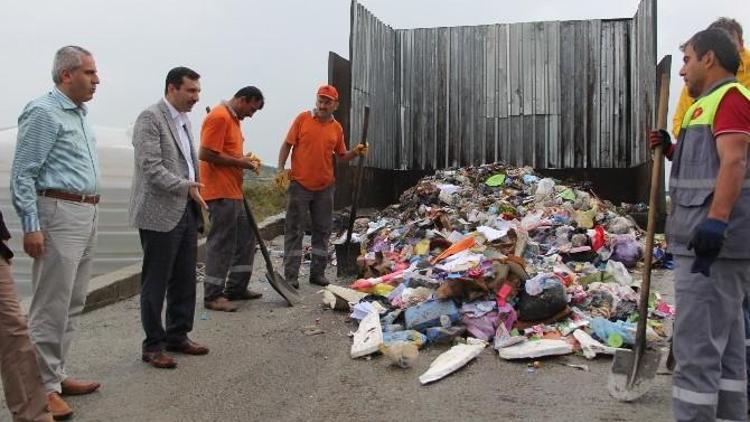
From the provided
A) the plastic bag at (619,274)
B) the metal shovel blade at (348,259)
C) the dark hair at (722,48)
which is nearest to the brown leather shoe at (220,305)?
the metal shovel blade at (348,259)

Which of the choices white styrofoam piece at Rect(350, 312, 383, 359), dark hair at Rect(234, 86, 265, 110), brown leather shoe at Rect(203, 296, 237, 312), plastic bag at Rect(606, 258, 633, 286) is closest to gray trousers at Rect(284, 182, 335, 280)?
brown leather shoe at Rect(203, 296, 237, 312)

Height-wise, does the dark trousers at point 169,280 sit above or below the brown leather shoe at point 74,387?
above

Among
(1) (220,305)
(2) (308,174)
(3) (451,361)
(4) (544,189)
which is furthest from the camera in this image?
A: (4) (544,189)

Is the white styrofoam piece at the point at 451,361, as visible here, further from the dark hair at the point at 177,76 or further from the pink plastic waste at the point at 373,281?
the dark hair at the point at 177,76

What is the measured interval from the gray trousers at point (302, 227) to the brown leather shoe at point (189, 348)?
2108mm

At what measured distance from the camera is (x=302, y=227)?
22.0ft

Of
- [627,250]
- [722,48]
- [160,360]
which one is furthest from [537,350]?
[627,250]

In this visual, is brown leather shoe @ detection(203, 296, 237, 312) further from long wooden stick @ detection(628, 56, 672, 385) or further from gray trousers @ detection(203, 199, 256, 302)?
long wooden stick @ detection(628, 56, 672, 385)

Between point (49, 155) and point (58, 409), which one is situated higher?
point (49, 155)

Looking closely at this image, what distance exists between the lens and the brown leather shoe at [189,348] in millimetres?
4547

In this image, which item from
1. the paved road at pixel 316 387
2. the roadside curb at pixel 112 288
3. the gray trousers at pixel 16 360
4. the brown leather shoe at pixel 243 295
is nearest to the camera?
the gray trousers at pixel 16 360

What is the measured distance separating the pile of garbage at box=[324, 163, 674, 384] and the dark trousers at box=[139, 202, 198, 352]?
1.18m

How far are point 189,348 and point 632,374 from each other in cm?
277

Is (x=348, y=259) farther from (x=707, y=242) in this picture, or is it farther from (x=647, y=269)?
(x=707, y=242)
